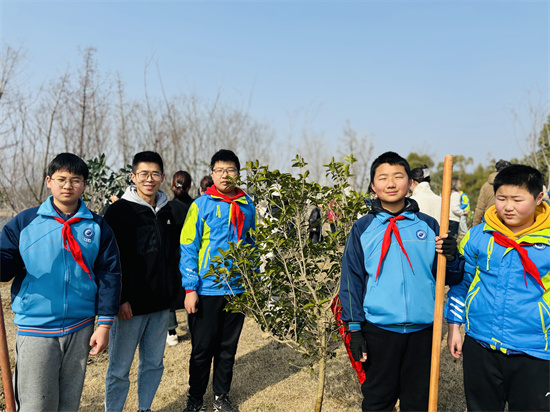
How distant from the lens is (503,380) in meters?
2.25

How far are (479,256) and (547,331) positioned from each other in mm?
507

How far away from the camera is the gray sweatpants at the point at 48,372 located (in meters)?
2.34

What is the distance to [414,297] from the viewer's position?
7.83ft

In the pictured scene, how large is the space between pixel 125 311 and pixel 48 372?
67 cm

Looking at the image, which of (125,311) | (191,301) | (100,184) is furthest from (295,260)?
(100,184)

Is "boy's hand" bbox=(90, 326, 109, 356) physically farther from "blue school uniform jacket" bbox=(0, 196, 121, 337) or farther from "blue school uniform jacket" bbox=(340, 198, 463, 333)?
"blue school uniform jacket" bbox=(340, 198, 463, 333)

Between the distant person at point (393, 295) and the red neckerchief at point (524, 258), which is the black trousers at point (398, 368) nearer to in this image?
the distant person at point (393, 295)

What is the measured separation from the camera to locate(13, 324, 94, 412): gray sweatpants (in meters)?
2.34

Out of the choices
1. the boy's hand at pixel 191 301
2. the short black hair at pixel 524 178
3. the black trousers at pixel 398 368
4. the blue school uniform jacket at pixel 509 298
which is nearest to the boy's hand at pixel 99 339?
the boy's hand at pixel 191 301

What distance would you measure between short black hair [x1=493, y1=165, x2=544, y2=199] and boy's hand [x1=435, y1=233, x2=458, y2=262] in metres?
0.45

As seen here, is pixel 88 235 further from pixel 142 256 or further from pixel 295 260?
pixel 295 260

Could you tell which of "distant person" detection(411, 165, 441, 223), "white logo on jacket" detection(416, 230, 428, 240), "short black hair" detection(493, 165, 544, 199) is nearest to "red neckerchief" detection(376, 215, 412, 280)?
"white logo on jacket" detection(416, 230, 428, 240)

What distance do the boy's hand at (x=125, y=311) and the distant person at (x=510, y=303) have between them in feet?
7.58

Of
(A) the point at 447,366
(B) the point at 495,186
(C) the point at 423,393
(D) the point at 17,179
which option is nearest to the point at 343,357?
(A) the point at 447,366
